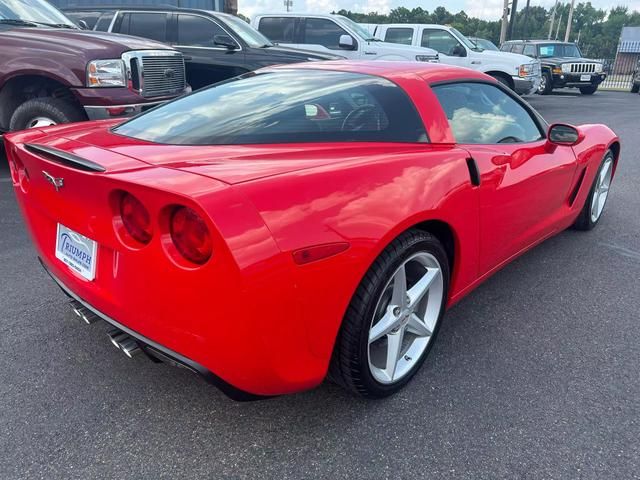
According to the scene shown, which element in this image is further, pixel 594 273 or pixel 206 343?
pixel 594 273

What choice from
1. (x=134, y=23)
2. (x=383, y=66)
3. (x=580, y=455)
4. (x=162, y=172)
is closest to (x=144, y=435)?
(x=162, y=172)

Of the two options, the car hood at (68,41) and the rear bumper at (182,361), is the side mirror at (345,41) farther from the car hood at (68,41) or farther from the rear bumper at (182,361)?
the rear bumper at (182,361)

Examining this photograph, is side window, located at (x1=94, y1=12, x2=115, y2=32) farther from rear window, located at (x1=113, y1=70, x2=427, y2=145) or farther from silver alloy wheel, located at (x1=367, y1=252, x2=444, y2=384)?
silver alloy wheel, located at (x1=367, y1=252, x2=444, y2=384)

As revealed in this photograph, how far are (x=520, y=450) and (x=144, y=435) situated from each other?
4.65 feet

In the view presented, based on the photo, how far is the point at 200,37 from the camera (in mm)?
8383

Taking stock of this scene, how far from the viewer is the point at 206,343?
1650 mm

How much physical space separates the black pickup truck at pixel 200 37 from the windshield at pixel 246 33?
0.9 inches

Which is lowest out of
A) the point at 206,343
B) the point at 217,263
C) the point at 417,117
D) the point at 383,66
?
the point at 206,343

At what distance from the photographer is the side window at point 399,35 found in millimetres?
12789

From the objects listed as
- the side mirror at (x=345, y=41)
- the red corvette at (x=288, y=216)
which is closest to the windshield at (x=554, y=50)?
the side mirror at (x=345, y=41)

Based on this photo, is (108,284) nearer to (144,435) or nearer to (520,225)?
(144,435)

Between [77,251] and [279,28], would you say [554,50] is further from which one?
[77,251]

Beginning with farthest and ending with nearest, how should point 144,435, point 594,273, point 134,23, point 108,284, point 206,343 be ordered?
point 134,23
point 594,273
point 144,435
point 108,284
point 206,343

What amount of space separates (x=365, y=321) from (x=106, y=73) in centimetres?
458
